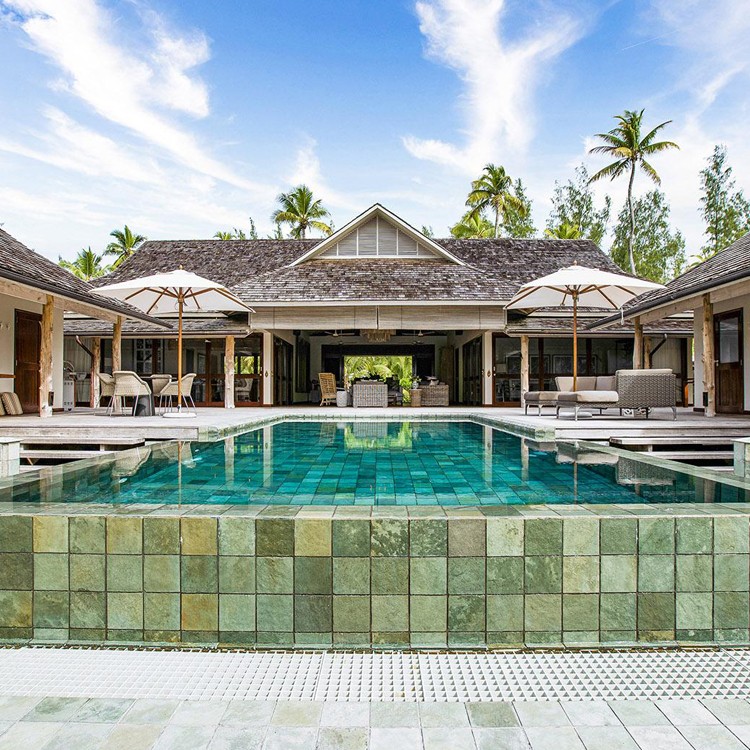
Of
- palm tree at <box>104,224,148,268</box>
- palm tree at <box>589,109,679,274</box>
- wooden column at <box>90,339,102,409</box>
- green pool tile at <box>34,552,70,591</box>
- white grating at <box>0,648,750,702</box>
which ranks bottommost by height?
white grating at <box>0,648,750,702</box>

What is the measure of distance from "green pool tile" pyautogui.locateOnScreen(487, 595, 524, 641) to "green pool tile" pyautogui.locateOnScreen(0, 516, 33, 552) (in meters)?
2.26

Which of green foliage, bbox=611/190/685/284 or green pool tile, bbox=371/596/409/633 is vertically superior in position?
green foliage, bbox=611/190/685/284

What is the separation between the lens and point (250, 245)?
2169cm

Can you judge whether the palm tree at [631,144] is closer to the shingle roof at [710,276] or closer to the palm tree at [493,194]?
the palm tree at [493,194]

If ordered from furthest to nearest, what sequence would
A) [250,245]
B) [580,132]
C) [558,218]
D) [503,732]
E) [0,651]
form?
[558,218]
[580,132]
[250,245]
[0,651]
[503,732]

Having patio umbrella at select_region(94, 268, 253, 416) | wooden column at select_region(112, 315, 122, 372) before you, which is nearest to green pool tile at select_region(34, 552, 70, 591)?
patio umbrella at select_region(94, 268, 253, 416)

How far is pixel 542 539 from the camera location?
9.16 feet

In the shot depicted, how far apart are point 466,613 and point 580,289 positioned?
10144 mm

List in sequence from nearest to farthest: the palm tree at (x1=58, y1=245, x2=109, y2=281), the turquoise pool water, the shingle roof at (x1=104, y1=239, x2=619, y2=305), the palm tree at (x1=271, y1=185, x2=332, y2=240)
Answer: the turquoise pool water, the shingle roof at (x1=104, y1=239, x2=619, y2=305), the palm tree at (x1=271, y1=185, x2=332, y2=240), the palm tree at (x1=58, y1=245, x2=109, y2=281)

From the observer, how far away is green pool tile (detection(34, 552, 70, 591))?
283 centimetres

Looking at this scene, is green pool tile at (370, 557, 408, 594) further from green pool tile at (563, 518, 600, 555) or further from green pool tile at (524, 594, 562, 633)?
green pool tile at (563, 518, 600, 555)

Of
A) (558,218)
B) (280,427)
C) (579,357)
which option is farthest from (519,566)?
(558,218)

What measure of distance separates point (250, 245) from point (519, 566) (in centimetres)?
2047

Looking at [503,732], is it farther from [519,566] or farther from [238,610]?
[238,610]
